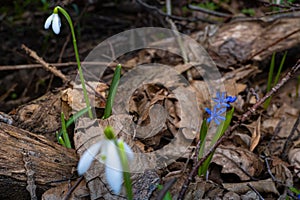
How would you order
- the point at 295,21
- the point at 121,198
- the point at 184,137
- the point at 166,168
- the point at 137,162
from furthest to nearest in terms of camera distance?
the point at 295,21 → the point at 184,137 → the point at 166,168 → the point at 137,162 → the point at 121,198

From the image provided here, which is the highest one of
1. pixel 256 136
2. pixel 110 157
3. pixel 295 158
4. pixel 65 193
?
pixel 110 157

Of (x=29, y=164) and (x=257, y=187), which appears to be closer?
(x=29, y=164)

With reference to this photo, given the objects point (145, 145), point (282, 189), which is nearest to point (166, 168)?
point (145, 145)

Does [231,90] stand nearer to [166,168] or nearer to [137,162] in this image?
[166,168]

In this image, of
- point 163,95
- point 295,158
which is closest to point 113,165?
point 163,95

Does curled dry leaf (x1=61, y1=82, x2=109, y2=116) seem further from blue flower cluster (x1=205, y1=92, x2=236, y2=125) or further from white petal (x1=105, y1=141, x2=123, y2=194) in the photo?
white petal (x1=105, y1=141, x2=123, y2=194)

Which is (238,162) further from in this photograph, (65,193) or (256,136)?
(65,193)

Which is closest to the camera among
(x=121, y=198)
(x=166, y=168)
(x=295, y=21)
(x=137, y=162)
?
(x=121, y=198)

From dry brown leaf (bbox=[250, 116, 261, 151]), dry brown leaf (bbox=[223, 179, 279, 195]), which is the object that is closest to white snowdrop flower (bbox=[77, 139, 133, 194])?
dry brown leaf (bbox=[223, 179, 279, 195])
